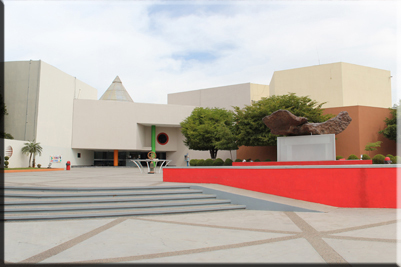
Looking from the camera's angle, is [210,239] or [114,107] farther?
[114,107]

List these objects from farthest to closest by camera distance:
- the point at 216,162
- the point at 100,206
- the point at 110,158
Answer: the point at 110,158 → the point at 216,162 → the point at 100,206

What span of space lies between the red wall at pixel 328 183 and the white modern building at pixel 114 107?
21156 millimetres

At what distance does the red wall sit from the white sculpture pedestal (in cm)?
750

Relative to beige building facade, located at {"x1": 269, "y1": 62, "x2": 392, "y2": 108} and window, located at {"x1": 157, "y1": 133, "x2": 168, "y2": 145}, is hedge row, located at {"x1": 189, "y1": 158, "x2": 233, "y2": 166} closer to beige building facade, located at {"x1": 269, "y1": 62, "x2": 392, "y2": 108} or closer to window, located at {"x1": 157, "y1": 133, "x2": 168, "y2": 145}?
window, located at {"x1": 157, "y1": 133, "x2": 168, "y2": 145}

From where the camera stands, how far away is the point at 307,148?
1636cm

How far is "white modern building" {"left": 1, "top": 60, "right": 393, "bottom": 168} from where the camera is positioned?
1116 inches

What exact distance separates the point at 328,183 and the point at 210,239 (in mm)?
4980

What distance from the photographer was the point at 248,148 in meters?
30.5

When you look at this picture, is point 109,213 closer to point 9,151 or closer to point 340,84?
point 9,151

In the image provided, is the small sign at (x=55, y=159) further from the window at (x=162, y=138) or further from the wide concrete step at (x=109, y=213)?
the wide concrete step at (x=109, y=213)

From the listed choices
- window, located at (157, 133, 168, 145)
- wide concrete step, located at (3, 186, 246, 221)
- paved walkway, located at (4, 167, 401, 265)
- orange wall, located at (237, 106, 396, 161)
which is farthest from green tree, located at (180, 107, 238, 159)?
paved walkway, located at (4, 167, 401, 265)

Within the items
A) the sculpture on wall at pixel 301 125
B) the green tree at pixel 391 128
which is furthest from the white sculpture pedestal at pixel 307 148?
the green tree at pixel 391 128

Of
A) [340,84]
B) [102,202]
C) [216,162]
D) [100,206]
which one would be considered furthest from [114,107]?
[100,206]

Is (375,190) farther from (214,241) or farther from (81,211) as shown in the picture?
(81,211)
